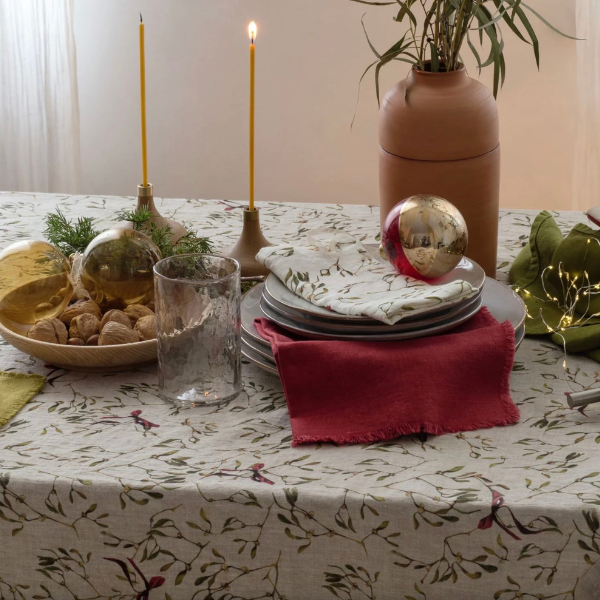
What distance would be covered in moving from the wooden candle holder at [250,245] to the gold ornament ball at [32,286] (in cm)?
23

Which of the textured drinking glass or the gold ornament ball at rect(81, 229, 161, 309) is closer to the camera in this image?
the textured drinking glass

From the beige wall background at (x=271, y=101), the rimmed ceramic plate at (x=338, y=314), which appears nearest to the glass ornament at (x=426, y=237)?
the rimmed ceramic plate at (x=338, y=314)

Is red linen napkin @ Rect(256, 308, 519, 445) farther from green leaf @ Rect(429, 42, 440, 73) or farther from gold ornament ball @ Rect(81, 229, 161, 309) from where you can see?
green leaf @ Rect(429, 42, 440, 73)

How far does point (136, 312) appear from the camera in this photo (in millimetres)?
832

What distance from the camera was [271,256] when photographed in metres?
0.86

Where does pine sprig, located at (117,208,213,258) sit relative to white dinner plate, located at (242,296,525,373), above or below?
above

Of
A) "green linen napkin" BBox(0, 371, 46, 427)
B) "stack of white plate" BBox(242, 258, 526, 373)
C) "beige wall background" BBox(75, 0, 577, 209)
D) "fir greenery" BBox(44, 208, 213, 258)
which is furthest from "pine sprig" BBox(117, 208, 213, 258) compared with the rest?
"beige wall background" BBox(75, 0, 577, 209)

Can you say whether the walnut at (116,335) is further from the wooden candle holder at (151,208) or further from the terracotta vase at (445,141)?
the terracotta vase at (445,141)

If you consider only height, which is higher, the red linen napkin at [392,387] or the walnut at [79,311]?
the walnut at [79,311]

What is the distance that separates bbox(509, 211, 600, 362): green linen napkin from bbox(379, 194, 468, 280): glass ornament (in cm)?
16

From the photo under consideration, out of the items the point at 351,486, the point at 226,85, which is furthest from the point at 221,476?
the point at 226,85

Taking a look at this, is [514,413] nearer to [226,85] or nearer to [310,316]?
[310,316]

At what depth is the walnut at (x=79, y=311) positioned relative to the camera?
83 cm

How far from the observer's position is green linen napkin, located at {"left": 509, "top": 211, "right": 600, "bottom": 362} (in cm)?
87
